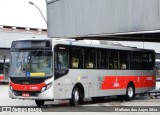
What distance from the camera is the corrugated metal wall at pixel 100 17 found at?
71.0ft

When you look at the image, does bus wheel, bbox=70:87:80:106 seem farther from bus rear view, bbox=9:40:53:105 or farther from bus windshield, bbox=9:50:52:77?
bus windshield, bbox=9:50:52:77

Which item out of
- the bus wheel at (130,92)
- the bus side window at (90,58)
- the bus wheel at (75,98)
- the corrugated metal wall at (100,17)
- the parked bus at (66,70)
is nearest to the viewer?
the parked bus at (66,70)

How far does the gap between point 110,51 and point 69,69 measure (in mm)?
3928

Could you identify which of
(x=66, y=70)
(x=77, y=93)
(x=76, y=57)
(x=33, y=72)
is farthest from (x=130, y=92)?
(x=33, y=72)

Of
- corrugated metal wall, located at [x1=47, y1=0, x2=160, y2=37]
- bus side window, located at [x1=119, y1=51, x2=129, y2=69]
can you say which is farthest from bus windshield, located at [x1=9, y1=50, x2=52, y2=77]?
bus side window, located at [x1=119, y1=51, x2=129, y2=69]

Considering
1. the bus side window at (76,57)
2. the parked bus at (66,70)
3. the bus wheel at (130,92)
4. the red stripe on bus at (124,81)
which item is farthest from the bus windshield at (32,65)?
the bus wheel at (130,92)

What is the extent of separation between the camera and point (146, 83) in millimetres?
26141

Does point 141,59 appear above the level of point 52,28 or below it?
below

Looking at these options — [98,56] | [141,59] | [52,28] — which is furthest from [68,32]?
[98,56]

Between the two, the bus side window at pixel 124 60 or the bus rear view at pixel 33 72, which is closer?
the bus rear view at pixel 33 72

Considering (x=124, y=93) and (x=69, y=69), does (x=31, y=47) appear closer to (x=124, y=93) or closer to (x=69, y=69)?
(x=69, y=69)

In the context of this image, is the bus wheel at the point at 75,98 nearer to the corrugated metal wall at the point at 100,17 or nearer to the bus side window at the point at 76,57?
the bus side window at the point at 76,57

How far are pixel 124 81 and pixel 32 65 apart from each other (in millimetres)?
6903

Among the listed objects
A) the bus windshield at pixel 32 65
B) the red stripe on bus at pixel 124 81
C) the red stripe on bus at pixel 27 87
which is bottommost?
the red stripe on bus at pixel 124 81
